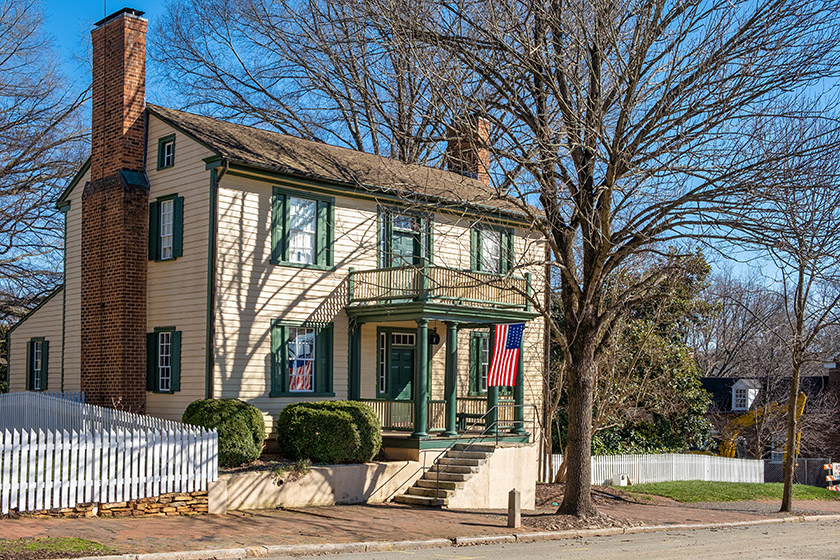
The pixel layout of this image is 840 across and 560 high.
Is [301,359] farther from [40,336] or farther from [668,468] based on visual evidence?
[668,468]

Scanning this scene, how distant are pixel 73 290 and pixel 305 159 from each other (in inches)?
285

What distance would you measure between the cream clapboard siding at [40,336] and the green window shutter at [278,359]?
24.0 ft

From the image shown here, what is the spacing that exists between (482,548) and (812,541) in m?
6.93

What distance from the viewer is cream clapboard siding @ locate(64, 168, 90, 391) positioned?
24031mm

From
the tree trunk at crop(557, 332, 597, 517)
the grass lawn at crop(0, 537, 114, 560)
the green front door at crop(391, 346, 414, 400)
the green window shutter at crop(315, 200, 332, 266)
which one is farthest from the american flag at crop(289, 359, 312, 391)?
the grass lawn at crop(0, 537, 114, 560)

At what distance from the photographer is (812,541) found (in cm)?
1773

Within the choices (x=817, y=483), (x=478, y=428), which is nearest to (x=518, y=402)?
(x=478, y=428)

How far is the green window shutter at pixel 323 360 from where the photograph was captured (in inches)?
887

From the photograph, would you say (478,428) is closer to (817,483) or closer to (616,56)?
(616,56)

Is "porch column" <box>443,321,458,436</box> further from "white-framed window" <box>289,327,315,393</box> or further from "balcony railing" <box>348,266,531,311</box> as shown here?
"white-framed window" <box>289,327,315,393</box>

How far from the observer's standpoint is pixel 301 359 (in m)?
22.3

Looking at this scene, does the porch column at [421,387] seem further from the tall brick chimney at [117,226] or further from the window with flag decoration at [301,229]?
the tall brick chimney at [117,226]

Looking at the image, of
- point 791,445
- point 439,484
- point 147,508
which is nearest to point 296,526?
point 147,508

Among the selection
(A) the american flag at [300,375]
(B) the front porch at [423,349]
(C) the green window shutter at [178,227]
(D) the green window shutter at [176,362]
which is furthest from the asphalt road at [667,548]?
(C) the green window shutter at [178,227]
